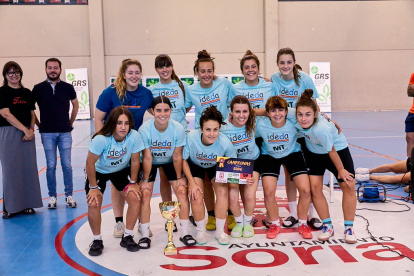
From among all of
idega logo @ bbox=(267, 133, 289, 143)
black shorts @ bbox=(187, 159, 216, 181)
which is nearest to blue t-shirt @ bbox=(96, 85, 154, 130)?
black shorts @ bbox=(187, 159, 216, 181)

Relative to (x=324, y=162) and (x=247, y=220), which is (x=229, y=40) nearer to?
(x=324, y=162)

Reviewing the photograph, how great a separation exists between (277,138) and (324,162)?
0.53 metres

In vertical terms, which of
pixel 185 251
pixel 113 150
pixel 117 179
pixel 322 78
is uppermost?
pixel 322 78

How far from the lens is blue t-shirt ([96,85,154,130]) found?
4.37 m

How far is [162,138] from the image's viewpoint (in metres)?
4.20

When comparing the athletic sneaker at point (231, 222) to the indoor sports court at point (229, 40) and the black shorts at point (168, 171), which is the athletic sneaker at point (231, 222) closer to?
the black shorts at point (168, 171)

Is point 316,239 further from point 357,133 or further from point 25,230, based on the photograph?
point 357,133

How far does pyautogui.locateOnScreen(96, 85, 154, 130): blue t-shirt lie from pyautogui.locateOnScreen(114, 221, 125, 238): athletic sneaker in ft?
3.61

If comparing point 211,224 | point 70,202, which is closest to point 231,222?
point 211,224

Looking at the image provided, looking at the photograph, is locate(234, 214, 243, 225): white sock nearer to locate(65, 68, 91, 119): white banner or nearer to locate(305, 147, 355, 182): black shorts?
locate(305, 147, 355, 182): black shorts

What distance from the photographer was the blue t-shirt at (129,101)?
437 centimetres

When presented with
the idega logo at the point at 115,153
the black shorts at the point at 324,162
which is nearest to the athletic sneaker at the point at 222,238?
the black shorts at the point at 324,162

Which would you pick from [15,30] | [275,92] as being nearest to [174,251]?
[275,92]

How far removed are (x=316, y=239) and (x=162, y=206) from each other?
5.09 feet
